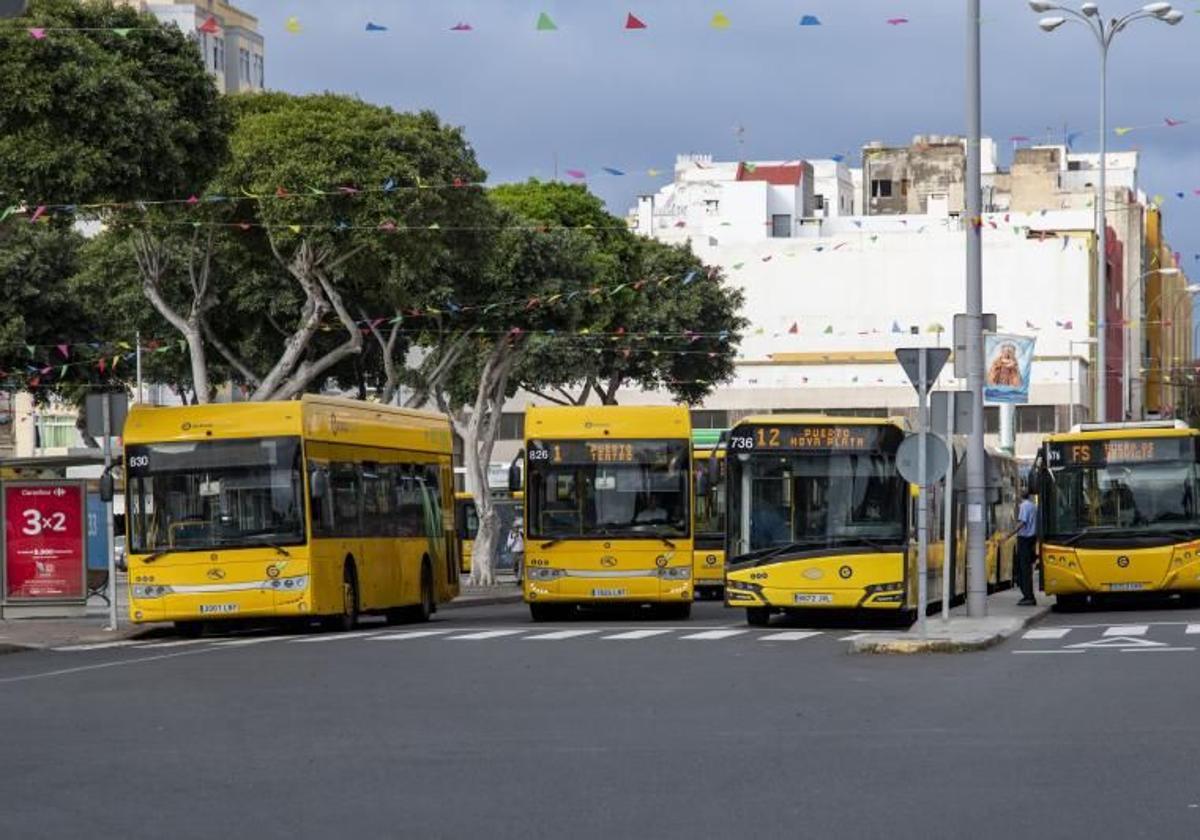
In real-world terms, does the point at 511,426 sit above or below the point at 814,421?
below

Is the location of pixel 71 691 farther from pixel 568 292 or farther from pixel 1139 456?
pixel 568 292

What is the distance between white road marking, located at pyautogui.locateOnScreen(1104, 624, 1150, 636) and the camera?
27734 mm

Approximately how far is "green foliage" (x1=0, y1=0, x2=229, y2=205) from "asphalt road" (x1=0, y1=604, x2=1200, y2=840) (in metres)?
6.76

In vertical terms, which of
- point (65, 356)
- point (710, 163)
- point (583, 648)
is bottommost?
point (583, 648)

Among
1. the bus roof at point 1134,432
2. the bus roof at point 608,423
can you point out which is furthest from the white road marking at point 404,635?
the bus roof at point 1134,432

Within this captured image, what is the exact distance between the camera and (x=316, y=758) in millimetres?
14188

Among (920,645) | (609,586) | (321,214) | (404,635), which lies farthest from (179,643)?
(321,214)

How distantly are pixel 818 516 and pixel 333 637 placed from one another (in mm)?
6067

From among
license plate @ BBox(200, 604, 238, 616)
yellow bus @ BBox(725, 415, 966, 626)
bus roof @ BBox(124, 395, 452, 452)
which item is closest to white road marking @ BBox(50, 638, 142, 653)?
license plate @ BBox(200, 604, 238, 616)

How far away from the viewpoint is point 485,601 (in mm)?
45062

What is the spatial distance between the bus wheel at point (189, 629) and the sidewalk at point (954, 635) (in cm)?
887

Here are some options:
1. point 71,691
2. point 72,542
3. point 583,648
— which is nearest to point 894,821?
point 71,691

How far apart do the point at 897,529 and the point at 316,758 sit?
1619cm

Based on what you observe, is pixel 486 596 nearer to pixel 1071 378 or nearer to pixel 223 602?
pixel 223 602
